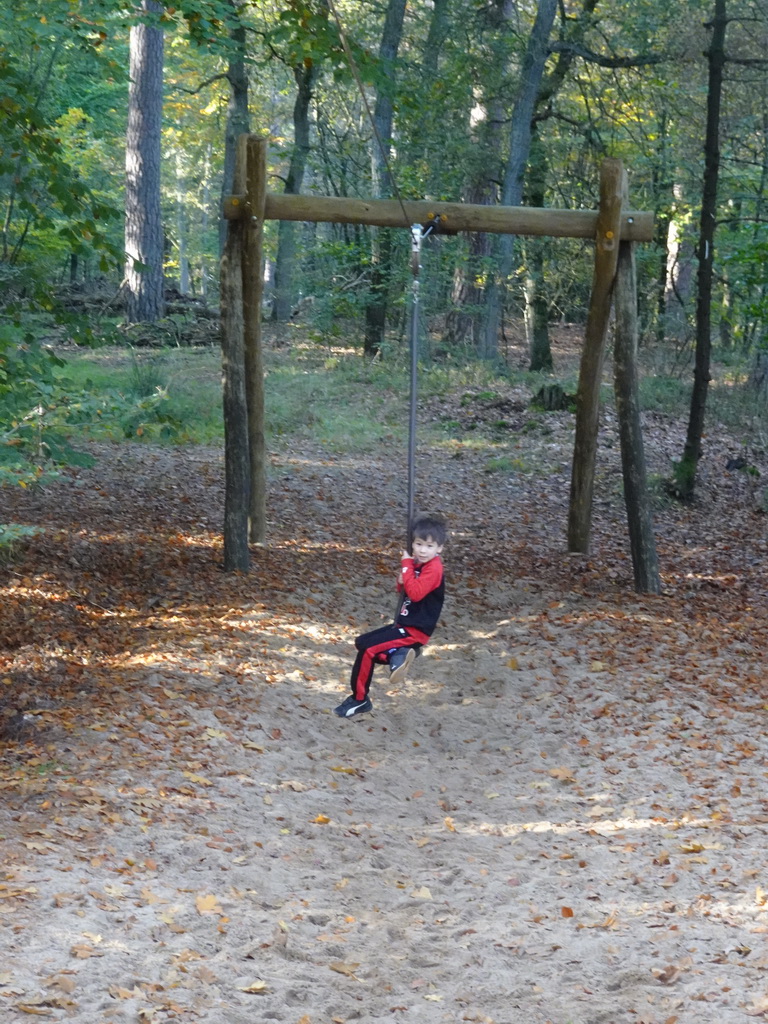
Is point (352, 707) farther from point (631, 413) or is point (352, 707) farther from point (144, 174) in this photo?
point (144, 174)

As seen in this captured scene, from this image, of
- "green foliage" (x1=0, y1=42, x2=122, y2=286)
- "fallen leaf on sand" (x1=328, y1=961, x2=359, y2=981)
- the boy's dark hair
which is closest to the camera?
"fallen leaf on sand" (x1=328, y1=961, x2=359, y2=981)

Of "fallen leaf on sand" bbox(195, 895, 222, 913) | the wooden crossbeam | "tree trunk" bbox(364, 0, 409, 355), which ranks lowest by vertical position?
"fallen leaf on sand" bbox(195, 895, 222, 913)

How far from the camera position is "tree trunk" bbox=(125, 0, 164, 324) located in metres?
19.3

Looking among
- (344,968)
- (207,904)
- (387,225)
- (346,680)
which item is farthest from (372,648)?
(387,225)

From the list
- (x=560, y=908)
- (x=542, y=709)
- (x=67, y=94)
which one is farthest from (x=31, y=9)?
(x=67, y=94)

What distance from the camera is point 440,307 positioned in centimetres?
2050

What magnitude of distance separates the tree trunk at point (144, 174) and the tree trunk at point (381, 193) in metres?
4.10

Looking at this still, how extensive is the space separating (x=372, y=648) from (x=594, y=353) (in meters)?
4.33

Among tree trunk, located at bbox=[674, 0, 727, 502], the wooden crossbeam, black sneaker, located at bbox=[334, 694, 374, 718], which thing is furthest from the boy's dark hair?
tree trunk, located at bbox=[674, 0, 727, 502]

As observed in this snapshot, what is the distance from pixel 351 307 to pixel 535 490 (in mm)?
7899

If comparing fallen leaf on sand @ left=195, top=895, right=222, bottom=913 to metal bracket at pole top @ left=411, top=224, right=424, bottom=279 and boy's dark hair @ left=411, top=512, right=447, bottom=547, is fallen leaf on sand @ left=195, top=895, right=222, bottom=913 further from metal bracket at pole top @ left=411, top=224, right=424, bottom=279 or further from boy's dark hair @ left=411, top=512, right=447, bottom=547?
metal bracket at pole top @ left=411, top=224, right=424, bottom=279

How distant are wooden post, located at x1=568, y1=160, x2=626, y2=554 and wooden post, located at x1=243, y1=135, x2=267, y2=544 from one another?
2.87 meters

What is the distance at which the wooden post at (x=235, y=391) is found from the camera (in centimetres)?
870

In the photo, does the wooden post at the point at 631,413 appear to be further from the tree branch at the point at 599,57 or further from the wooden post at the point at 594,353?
the tree branch at the point at 599,57
